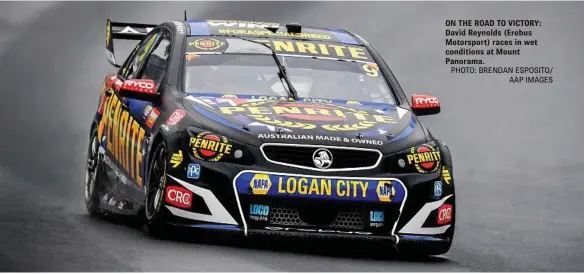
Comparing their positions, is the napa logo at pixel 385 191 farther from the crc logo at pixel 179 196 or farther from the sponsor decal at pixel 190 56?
the sponsor decal at pixel 190 56

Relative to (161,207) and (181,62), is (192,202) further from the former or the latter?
(181,62)

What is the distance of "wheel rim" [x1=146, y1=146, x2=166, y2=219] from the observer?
430 inches

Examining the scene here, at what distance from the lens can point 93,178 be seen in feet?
44.9

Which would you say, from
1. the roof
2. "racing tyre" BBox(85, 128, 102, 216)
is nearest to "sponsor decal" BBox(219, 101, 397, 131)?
the roof

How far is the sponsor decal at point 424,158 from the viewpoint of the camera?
36.1 feet

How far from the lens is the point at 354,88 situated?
1227 centimetres

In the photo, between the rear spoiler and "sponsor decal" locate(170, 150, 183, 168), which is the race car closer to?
"sponsor decal" locate(170, 150, 183, 168)

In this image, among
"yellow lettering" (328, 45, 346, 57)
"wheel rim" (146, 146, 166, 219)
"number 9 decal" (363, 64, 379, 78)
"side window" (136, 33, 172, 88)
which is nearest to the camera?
"wheel rim" (146, 146, 166, 219)

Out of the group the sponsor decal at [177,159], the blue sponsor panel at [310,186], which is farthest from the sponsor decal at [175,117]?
the blue sponsor panel at [310,186]

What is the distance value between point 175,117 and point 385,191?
5.01ft

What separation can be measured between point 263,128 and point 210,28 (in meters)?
2.21

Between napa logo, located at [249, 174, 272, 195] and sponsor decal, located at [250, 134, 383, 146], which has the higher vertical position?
sponsor decal, located at [250, 134, 383, 146]

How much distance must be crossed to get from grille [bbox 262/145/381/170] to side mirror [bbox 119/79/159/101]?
1.32 metres

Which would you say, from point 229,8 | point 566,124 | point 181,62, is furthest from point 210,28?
point 229,8
